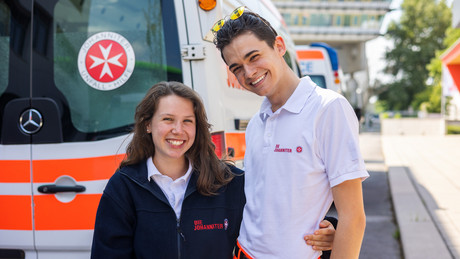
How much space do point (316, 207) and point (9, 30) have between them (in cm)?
214

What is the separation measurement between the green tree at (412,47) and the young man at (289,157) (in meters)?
53.6

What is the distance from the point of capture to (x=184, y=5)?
8.65ft

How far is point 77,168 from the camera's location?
8.51 feet

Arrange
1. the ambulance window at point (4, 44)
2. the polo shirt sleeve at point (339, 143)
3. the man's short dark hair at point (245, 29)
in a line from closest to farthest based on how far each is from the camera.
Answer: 1. the polo shirt sleeve at point (339, 143)
2. the man's short dark hair at point (245, 29)
3. the ambulance window at point (4, 44)

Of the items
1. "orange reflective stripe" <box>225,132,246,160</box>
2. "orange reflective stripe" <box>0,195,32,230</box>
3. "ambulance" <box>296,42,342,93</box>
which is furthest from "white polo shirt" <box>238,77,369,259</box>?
"ambulance" <box>296,42,342,93</box>

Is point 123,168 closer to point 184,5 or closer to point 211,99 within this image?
point 211,99

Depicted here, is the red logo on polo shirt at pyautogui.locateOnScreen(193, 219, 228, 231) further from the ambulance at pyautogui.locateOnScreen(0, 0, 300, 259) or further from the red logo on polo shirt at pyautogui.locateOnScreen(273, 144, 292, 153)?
the ambulance at pyautogui.locateOnScreen(0, 0, 300, 259)

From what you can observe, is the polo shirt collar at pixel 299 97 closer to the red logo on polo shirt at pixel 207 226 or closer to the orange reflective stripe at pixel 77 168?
the red logo on polo shirt at pixel 207 226

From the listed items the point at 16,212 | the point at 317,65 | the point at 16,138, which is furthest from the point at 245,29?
the point at 317,65

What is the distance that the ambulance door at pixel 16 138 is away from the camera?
8.59 feet

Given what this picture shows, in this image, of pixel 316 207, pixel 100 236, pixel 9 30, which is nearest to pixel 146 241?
pixel 100 236

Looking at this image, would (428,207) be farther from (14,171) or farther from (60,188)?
(14,171)

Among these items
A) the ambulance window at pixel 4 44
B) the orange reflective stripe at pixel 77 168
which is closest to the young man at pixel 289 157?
the orange reflective stripe at pixel 77 168

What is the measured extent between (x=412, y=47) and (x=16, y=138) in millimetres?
58181
